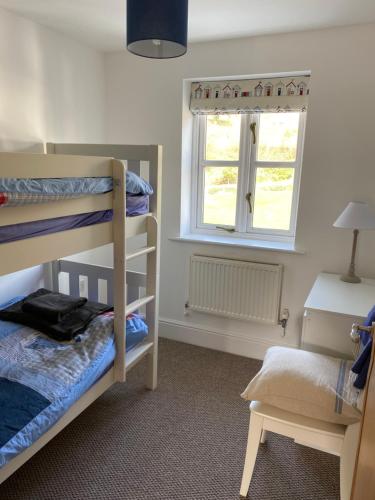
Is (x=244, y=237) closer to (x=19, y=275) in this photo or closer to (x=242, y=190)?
(x=242, y=190)

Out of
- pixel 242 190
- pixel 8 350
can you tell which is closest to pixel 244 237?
pixel 242 190

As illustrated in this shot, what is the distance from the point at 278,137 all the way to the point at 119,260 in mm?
1567

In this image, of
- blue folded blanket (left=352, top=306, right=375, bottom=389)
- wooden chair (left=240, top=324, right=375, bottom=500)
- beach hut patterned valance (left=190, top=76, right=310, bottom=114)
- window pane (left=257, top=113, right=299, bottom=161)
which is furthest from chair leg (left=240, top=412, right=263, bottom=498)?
beach hut patterned valance (left=190, top=76, right=310, bottom=114)

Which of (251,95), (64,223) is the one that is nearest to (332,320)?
(64,223)

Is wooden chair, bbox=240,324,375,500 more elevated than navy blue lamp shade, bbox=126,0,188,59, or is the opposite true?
navy blue lamp shade, bbox=126,0,188,59

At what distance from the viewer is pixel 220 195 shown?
2.97m

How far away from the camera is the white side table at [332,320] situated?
1.83 meters

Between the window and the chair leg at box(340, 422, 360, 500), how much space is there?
5.13ft

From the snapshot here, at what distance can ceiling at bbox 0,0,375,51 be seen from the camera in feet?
6.48

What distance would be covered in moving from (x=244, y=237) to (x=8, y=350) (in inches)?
71.8

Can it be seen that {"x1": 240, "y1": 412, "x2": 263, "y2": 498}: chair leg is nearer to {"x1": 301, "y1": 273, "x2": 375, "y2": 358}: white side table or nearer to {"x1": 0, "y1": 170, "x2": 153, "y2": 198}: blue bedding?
{"x1": 301, "y1": 273, "x2": 375, "y2": 358}: white side table

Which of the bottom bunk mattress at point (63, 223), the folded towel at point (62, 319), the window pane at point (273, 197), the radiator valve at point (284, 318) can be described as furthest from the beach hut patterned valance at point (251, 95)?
the folded towel at point (62, 319)

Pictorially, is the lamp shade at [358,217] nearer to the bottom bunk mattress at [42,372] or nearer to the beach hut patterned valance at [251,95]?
the beach hut patterned valance at [251,95]

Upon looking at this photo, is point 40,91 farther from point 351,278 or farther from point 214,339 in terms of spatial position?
point 351,278
